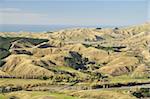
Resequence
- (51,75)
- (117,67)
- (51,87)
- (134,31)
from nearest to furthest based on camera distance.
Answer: (51,87), (51,75), (117,67), (134,31)

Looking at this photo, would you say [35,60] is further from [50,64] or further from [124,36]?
[124,36]

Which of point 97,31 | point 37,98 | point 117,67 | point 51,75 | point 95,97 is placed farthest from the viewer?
point 97,31

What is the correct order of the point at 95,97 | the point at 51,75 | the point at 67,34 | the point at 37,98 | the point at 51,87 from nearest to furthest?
the point at 37,98
the point at 95,97
the point at 51,87
the point at 51,75
the point at 67,34

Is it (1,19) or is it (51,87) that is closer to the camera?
(1,19)

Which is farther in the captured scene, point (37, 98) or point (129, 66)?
point (129, 66)

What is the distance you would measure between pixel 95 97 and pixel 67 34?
1211 inches

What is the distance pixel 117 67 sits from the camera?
2584cm

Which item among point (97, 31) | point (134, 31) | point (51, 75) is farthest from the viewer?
point (134, 31)

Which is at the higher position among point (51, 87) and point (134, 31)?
point (134, 31)

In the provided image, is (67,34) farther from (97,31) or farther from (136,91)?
(136,91)

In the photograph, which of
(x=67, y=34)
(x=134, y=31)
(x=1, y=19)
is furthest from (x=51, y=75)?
(x=134, y=31)

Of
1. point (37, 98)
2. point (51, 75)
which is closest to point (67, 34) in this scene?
point (51, 75)

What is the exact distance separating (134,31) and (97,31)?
6.70 meters

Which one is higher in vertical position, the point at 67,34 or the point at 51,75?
the point at 67,34
